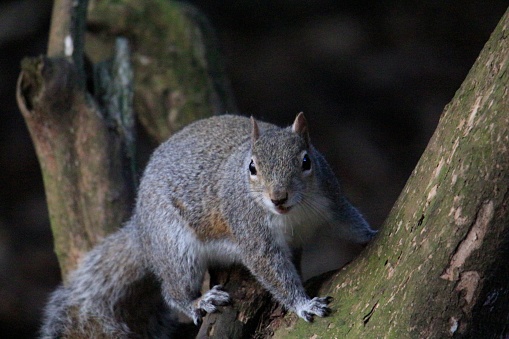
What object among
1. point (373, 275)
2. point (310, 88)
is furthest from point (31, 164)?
point (373, 275)

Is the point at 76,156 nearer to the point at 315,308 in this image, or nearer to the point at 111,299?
the point at 111,299

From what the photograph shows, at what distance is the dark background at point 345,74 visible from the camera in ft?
18.7

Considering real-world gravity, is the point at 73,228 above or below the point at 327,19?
below

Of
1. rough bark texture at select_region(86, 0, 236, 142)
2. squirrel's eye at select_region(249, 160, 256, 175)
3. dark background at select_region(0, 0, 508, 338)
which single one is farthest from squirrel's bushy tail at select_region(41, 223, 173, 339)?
dark background at select_region(0, 0, 508, 338)

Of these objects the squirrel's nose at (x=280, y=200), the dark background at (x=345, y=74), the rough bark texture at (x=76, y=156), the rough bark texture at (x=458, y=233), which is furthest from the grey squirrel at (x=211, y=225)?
the dark background at (x=345, y=74)

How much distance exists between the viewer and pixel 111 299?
10.3 ft

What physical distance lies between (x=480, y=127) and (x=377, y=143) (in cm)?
405

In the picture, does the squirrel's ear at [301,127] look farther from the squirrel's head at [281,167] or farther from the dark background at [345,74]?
the dark background at [345,74]

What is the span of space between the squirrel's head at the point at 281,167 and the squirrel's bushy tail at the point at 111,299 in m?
0.84

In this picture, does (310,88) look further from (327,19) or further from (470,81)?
(470,81)

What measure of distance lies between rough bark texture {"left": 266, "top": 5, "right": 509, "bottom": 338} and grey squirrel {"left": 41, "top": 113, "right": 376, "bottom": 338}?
0.99ft

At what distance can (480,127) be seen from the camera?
6.20 feet

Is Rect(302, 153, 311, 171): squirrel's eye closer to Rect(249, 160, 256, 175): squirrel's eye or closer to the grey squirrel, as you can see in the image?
the grey squirrel

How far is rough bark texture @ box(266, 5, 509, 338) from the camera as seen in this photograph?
6.07 ft
